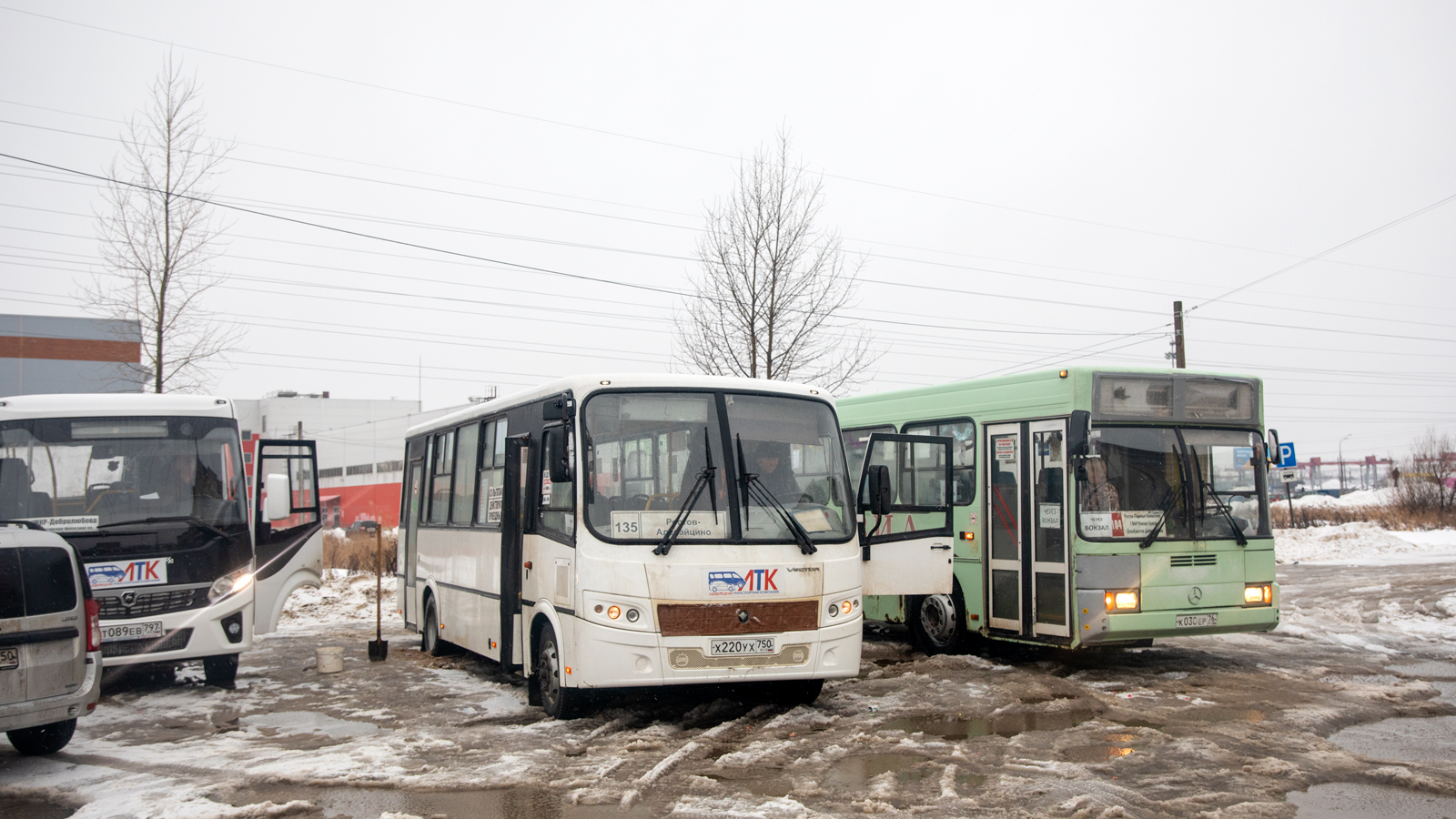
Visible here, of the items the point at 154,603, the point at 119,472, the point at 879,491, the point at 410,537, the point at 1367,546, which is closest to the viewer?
the point at 879,491

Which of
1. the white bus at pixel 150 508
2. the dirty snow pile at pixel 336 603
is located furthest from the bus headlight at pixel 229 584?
the dirty snow pile at pixel 336 603

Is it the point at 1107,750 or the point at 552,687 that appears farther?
the point at 552,687

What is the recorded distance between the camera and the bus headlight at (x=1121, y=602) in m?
10.8

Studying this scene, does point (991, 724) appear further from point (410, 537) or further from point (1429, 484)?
point (1429, 484)

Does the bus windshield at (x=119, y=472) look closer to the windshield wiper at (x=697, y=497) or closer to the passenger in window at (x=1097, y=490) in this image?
the windshield wiper at (x=697, y=497)

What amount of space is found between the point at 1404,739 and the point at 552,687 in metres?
6.46

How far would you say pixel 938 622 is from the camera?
1273cm

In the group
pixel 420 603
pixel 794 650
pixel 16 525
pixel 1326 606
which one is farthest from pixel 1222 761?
pixel 1326 606

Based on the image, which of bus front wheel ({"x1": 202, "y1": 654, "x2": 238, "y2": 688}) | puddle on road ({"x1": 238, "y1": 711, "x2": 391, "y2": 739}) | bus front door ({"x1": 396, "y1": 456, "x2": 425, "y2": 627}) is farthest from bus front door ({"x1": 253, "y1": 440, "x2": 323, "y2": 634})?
puddle on road ({"x1": 238, "y1": 711, "x2": 391, "y2": 739})

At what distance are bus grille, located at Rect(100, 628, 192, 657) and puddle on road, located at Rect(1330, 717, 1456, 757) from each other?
9.84 m

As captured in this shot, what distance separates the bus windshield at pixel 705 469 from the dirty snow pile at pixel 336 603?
11.6 meters

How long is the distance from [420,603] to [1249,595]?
9667 mm

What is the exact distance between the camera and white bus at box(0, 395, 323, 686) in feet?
33.5

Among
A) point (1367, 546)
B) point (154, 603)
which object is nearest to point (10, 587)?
point (154, 603)
